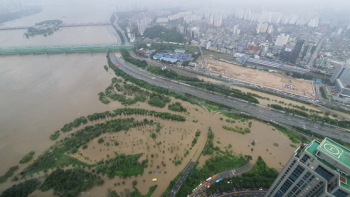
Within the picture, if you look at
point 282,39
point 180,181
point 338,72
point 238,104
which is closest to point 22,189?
point 180,181

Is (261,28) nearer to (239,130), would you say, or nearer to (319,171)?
(239,130)

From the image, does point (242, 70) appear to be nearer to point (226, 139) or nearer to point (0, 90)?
point (226, 139)

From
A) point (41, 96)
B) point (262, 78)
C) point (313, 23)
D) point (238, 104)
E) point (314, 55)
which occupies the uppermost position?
point (41, 96)

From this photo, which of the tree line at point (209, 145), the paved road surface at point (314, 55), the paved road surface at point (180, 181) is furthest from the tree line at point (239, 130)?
the paved road surface at point (314, 55)

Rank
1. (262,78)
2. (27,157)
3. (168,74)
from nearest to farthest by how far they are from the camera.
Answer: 1. (27,157)
2. (168,74)
3. (262,78)

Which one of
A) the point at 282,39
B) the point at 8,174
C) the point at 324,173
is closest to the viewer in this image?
the point at 324,173

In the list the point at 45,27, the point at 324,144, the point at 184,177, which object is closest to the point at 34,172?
the point at 184,177
